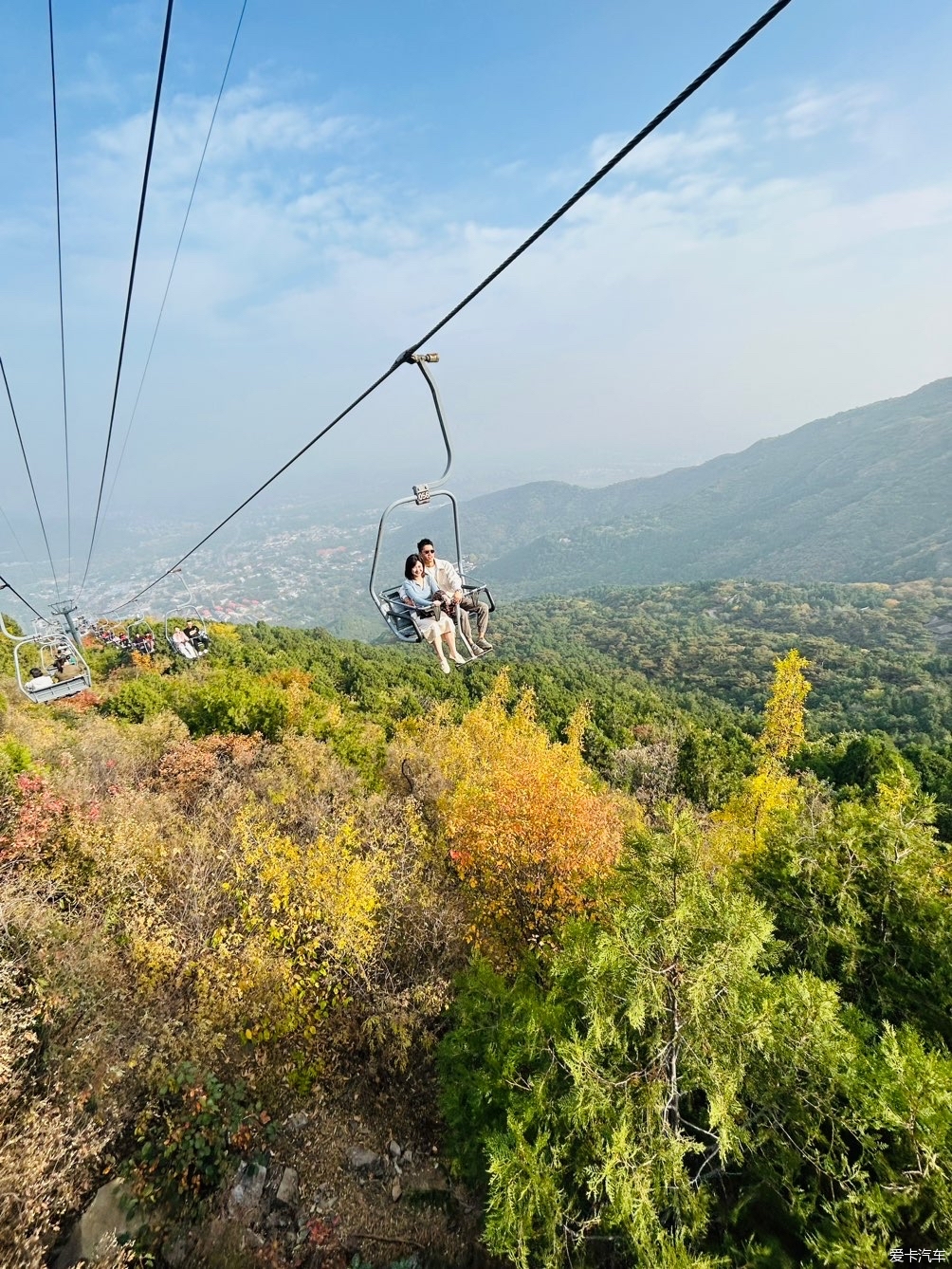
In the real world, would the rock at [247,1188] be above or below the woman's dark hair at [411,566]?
below

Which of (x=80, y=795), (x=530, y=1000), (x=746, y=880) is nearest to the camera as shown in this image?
(x=530, y=1000)

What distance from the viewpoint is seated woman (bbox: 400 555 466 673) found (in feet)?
29.5

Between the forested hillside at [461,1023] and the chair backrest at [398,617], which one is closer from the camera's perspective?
the forested hillside at [461,1023]

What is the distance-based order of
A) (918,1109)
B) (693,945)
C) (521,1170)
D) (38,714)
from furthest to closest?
(38,714) → (693,945) → (521,1170) → (918,1109)

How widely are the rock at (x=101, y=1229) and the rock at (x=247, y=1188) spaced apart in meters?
1.19

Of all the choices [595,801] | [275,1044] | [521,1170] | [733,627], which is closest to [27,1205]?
[275,1044]

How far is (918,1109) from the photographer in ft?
18.0

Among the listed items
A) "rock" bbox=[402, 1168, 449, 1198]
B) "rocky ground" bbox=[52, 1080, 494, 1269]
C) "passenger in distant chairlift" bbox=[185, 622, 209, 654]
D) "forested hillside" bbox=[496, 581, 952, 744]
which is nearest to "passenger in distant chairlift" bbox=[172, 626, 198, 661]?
"passenger in distant chairlift" bbox=[185, 622, 209, 654]

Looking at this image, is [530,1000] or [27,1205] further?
[530,1000]

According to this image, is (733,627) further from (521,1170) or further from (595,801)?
(521,1170)

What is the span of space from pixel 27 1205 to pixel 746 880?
1108 cm

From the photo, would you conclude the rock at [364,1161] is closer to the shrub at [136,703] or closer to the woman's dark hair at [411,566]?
the woman's dark hair at [411,566]

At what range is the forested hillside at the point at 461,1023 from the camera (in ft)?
19.5

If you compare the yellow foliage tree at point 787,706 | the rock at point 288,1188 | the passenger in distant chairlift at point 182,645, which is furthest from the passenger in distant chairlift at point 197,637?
the yellow foliage tree at point 787,706
